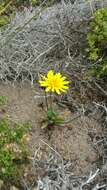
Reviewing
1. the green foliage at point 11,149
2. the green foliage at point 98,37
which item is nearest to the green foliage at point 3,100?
the green foliage at point 11,149

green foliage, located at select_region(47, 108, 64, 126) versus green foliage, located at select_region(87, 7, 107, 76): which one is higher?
green foliage, located at select_region(87, 7, 107, 76)

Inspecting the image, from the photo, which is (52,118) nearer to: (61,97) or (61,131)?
(61,131)

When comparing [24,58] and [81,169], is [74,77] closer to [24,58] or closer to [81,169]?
[24,58]

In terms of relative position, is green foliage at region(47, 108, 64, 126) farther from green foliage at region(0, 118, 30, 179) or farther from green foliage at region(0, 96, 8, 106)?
green foliage at region(0, 96, 8, 106)

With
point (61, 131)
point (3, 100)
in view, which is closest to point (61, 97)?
point (61, 131)

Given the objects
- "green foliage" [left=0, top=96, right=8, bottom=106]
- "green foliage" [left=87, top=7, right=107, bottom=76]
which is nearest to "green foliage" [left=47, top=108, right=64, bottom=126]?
"green foliage" [left=0, top=96, right=8, bottom=106]

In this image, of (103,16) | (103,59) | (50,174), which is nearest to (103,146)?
(50,174)
